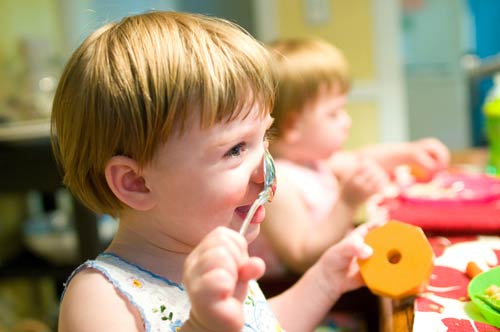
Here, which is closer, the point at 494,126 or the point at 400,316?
the point at 400,316

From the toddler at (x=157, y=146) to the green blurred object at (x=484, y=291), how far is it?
23cm

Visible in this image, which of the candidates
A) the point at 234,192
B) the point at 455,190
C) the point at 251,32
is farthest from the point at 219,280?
the point at 251,32

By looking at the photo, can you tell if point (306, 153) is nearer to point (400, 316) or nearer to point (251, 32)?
point (400, 316)

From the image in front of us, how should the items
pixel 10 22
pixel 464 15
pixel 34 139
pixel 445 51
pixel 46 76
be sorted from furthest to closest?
1. pixel 464 15
2. pixel 445 51
3. pixel 10 22
4. pixel 46 76
5. pixel 34 139

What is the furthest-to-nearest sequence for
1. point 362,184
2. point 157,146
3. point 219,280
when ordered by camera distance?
point 362,184, point 157,146, point 219,280

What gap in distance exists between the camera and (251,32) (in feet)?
9.56

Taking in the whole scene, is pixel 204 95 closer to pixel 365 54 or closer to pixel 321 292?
pixel 321 292

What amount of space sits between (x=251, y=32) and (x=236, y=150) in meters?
2.43

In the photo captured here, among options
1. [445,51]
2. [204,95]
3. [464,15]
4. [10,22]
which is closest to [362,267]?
[204,95]

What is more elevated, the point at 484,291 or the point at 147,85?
the point at 147,85

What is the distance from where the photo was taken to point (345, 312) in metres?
1.20

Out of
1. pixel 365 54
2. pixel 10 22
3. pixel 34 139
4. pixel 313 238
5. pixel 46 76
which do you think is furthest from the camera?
pixel 365 54

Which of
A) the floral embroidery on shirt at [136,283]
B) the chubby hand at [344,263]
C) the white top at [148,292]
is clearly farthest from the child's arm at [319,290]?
the floral embroidery on shirt at [136,283]

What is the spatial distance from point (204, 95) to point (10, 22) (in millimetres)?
1838
